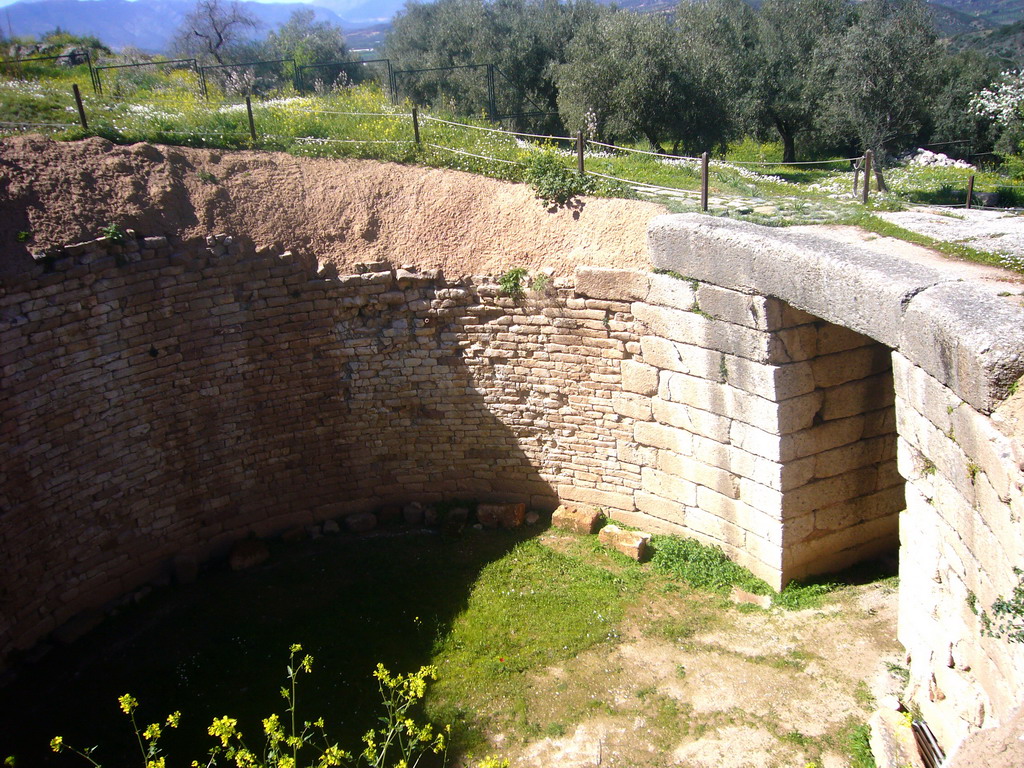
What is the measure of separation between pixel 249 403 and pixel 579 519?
164 inches

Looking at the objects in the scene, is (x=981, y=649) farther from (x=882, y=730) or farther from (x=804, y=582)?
(x=804, y=582)

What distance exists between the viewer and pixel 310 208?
9656mm

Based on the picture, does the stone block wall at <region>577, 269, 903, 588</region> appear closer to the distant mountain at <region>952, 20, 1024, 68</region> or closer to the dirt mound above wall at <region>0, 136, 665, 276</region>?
the dirt mound above wall at <region>0, 136, 665, 276</region>

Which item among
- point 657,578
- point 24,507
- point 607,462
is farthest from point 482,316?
point 24,507

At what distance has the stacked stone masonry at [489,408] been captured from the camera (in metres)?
6.07

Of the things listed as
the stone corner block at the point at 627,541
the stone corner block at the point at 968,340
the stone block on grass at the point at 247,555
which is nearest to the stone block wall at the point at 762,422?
the stone corner block at the point at 627,541

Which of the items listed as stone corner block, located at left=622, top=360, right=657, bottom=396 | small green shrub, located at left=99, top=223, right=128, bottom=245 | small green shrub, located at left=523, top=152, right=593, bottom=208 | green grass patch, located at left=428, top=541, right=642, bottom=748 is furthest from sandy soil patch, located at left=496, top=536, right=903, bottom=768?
small green shrub, located at left=99, top=223, right=128, bottom=245

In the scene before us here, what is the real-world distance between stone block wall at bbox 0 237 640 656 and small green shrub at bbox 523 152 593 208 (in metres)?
1.34

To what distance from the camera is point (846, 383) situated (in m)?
7.48

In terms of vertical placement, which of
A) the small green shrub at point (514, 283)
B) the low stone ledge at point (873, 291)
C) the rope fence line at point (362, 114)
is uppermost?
the rope fence line at point (362, 114)

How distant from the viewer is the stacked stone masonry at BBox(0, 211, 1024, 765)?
19.9 feet

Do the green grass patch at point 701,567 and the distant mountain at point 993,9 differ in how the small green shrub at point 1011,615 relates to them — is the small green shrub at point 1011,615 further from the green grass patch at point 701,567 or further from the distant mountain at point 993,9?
the distant mountain at point 993,9

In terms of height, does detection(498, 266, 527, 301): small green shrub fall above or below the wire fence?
below

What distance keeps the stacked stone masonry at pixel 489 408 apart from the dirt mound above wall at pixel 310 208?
32 cm
